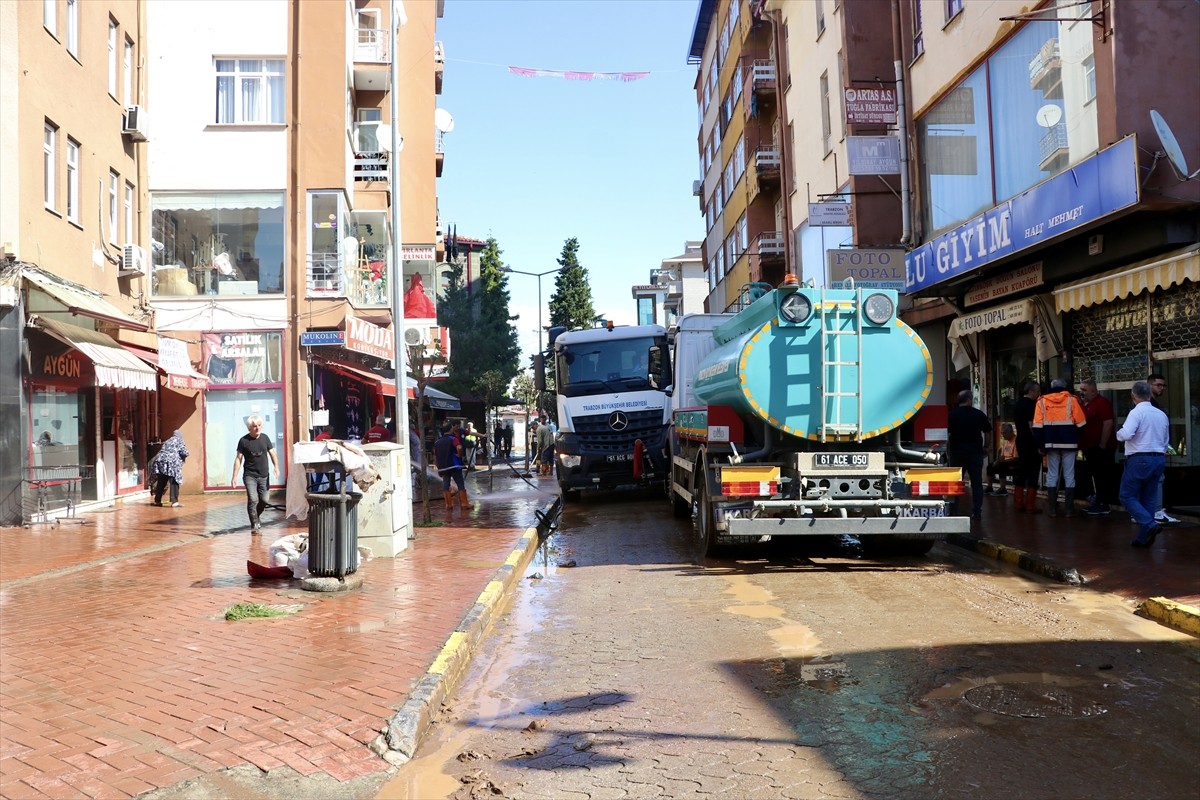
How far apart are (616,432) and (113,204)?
1144 centimetres

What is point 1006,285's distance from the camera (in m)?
15.7

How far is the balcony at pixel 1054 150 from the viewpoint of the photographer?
1352 centimetres

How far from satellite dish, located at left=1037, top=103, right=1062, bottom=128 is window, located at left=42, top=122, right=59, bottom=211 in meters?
15.7

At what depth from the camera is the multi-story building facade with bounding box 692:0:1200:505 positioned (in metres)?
11.4

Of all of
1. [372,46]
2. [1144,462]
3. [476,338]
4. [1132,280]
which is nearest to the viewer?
[1144,462]

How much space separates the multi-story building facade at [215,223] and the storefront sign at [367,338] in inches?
3.3

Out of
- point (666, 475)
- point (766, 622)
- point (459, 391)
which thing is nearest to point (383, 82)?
point (666, 475)

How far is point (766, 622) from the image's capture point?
7.47 m

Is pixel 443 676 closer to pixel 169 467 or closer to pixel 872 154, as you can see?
pixel 169 467

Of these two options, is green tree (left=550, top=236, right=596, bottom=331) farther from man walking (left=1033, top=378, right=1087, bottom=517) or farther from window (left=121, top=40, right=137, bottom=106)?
man walking (left=1033, top=378, right=1087, bottom=517)

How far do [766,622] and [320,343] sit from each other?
58.3 ft

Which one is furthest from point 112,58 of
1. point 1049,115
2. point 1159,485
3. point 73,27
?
point 1159,485

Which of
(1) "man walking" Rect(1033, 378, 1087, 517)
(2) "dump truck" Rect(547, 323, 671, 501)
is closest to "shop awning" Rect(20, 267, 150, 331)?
(2) "dump truck" Rect(547, 323, 671, 501)

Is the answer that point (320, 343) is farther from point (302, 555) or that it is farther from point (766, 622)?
point (766, 622)
